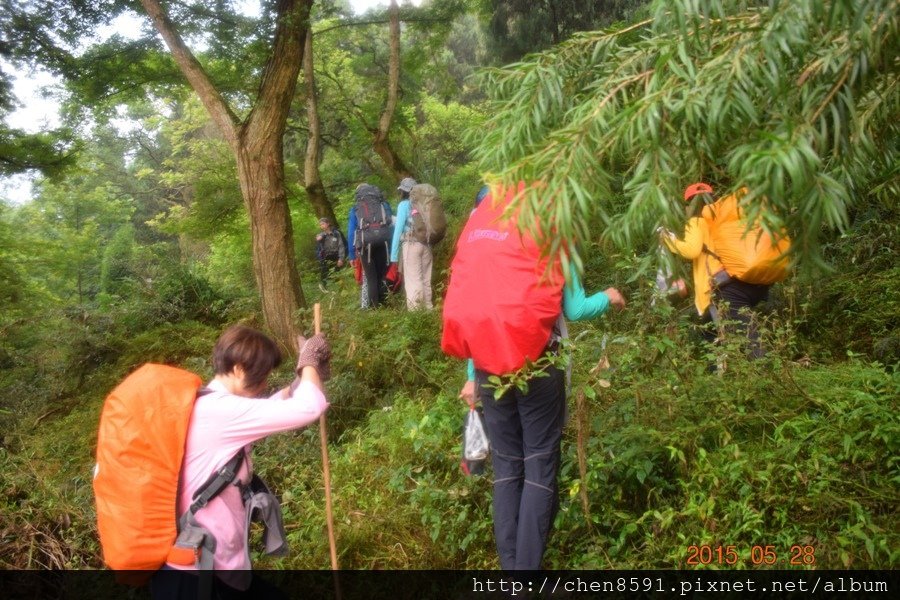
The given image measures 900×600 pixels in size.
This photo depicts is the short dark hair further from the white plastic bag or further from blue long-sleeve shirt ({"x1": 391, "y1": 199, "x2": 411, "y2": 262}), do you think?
blue long-sleeve shirt ({"x1": 391, "y1": 199, "x2": 411, "y2": 262})

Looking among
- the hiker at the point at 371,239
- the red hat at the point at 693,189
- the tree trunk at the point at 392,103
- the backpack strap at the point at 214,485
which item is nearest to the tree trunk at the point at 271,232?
the hiker at the point at 371,239

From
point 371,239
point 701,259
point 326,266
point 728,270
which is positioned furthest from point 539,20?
point 728,270

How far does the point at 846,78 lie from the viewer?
6.07ft

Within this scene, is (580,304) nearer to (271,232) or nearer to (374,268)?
(271,232)

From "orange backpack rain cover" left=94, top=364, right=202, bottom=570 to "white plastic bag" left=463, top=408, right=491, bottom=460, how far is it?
56.6 inches

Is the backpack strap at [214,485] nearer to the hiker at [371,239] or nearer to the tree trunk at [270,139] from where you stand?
the tree trunk at [270,139]

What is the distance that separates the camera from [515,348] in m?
3.00

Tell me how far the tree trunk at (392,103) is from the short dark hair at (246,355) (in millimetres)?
9215

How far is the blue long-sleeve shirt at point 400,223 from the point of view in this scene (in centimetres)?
828

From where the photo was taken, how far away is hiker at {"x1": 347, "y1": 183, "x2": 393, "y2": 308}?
8.97 metres

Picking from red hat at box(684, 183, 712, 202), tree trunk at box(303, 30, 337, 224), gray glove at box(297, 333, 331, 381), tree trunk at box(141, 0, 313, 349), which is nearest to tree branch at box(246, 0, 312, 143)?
tree trunk at box(141, 0, 313, 349)
